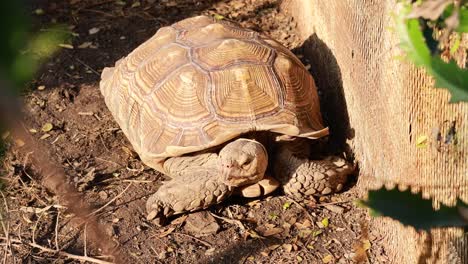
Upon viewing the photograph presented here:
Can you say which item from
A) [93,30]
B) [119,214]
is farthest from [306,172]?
[93,30]

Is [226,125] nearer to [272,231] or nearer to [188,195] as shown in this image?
[188,195]

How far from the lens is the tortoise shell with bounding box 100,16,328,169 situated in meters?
3.08

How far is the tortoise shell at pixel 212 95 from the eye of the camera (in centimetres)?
308

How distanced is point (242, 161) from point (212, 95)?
0.41 m

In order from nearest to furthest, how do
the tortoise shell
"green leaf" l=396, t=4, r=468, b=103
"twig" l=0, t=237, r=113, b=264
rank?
"green leaf" l=396, t=4, r=468, b=103 < "twig" l=0, t=237, r=113, b=264 < the tortoise shell

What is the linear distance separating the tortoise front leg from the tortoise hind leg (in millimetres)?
324

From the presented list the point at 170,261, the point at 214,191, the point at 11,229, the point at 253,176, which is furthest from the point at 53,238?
the point at 253,176

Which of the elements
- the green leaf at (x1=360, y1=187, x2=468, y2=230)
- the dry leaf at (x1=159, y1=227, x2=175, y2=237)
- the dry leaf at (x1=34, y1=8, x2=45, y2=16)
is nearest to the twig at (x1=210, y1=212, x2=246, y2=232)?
the dry leaf at (x1=159, y1=227, x2=175, y2=237)

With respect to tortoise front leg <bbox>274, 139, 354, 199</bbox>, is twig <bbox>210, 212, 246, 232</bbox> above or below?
below

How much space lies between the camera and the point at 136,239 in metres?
2.99

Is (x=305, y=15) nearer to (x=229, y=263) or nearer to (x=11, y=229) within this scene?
(x=229, y=263)

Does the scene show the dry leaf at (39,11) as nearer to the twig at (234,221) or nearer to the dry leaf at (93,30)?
the dry leaf at (93,30)

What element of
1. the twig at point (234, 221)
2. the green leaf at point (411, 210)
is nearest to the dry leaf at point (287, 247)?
the twig at point (234, 221)

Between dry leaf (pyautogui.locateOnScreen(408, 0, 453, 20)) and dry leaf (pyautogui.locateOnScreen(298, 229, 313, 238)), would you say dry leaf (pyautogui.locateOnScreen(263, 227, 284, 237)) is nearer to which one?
dry leaf (pyautogui.locateOnScreen(298, 229, 313, 238))
